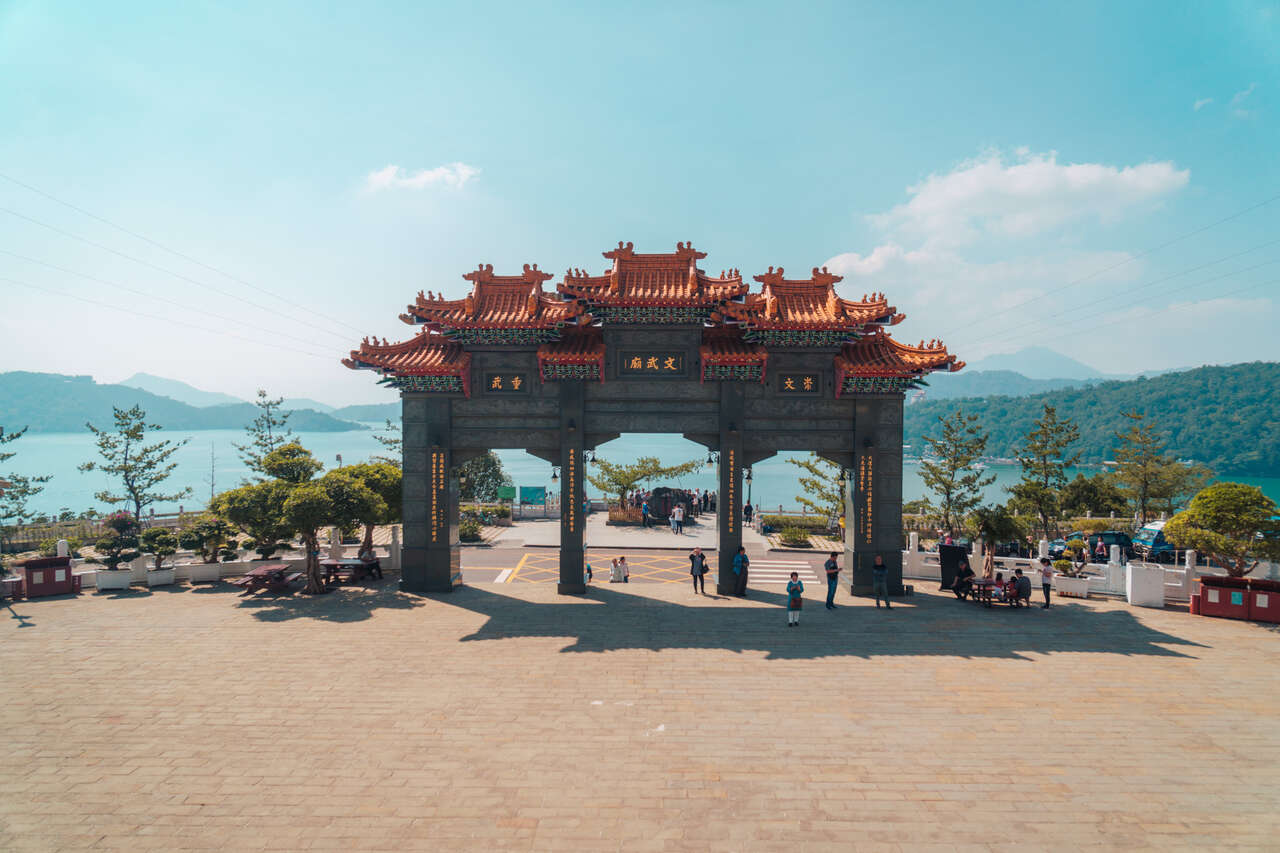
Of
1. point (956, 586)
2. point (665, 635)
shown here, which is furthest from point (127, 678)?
point (956, 586)

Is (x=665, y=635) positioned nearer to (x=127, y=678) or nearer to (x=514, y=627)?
(x=514, y=627)

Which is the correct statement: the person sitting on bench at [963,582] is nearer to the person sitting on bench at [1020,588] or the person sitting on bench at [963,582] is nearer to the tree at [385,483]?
the person sitting on bench at [1020,588]

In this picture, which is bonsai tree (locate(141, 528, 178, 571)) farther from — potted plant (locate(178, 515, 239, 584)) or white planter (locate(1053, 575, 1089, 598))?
white planter (locate(1053, 575, 1089, 598))

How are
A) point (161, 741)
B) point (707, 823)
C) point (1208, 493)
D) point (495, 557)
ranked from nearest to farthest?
1. point (707, 823)
2. point (161, 741)
3. point (1208, 493)
4. point (495, 557)

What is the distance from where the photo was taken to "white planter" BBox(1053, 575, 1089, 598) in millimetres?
15695

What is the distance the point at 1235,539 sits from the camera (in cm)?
1386

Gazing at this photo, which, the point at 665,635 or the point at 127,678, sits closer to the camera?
the point at 127,678

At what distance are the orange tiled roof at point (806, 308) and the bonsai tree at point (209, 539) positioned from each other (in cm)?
1618

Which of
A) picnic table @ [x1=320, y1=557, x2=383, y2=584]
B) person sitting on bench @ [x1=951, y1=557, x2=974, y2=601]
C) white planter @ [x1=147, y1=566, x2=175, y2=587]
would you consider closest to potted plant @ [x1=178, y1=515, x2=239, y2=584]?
white planter @ [x1=147, y1=566, x2=175, y2=587]

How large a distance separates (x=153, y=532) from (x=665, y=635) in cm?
1520

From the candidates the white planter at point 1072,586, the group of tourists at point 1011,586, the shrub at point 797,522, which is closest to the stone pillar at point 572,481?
the group of tourists at point 1011,586

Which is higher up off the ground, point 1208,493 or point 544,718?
point 1208,493

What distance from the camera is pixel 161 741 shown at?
805cm

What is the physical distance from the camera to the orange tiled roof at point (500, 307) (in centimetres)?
1507
